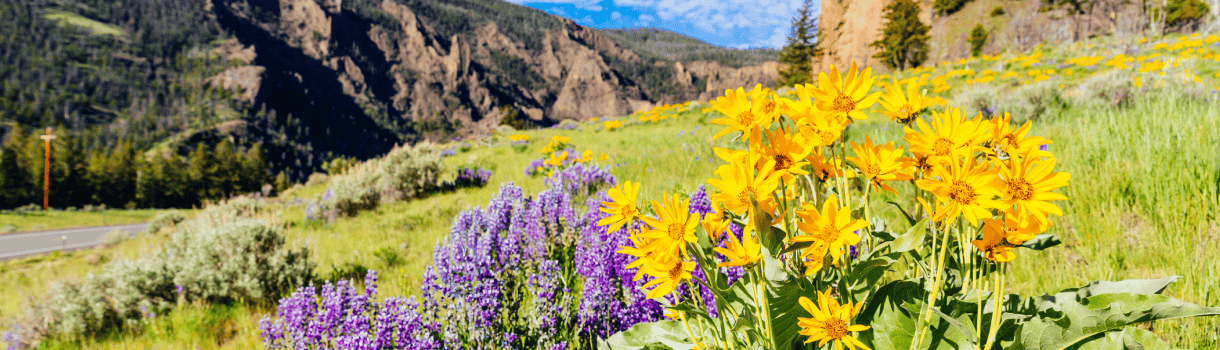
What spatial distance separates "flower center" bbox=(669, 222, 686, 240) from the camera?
95cm

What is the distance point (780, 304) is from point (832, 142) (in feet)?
1.43

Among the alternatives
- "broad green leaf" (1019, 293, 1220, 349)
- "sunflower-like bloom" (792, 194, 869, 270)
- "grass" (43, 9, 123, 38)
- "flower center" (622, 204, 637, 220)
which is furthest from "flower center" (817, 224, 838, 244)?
"grass" (43, 9, 123, 38)

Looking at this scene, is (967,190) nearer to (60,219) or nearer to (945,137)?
(945,137)

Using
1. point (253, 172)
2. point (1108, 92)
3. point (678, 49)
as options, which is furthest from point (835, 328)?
point (678, 49)

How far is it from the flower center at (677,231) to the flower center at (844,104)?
445mm

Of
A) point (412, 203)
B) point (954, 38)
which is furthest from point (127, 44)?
point (954, 38)

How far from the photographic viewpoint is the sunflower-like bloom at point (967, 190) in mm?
812

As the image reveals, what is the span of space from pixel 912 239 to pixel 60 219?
60.5 metres

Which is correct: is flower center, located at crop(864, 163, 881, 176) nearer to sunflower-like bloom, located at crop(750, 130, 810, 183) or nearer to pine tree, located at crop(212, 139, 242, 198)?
sunflower-like bloom, located at crop(750, 130, 810, 183)

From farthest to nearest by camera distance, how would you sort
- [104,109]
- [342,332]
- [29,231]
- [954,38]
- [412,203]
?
[104,109] < [954,38] < [29,231] < [412,203] < [342,332]

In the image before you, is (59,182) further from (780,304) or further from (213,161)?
(780,304)

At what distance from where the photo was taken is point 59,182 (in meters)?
56.6

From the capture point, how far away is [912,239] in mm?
948

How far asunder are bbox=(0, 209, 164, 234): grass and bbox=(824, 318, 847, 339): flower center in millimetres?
51500
